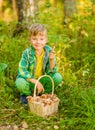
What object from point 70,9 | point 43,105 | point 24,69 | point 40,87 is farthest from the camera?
point 70,9

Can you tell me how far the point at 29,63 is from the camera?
4820 millimetres

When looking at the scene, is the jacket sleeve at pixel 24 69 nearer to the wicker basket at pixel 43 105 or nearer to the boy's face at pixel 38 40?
the boy's face at pixel 38 40

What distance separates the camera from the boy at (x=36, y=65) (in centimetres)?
468

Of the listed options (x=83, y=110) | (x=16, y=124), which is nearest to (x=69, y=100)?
(x=83, y=110)

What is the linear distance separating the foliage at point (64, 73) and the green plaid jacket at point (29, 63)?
1.17 feet

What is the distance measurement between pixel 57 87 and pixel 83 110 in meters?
0.80

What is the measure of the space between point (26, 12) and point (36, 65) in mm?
1807

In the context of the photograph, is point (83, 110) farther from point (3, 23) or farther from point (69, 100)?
point (3, 23)

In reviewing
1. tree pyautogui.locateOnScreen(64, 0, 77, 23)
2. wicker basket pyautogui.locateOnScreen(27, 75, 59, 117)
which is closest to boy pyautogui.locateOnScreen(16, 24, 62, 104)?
wicker basket pyautogui.locateOnScreen(27, 75, 59, 117)

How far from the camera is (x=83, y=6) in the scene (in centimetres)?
639

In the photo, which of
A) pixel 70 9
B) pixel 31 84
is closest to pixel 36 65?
pixel 31 84

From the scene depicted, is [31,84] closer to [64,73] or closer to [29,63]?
[29,63]

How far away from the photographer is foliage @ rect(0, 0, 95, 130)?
437cm

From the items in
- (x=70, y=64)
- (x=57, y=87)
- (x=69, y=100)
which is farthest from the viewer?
(x=70, y=64)
